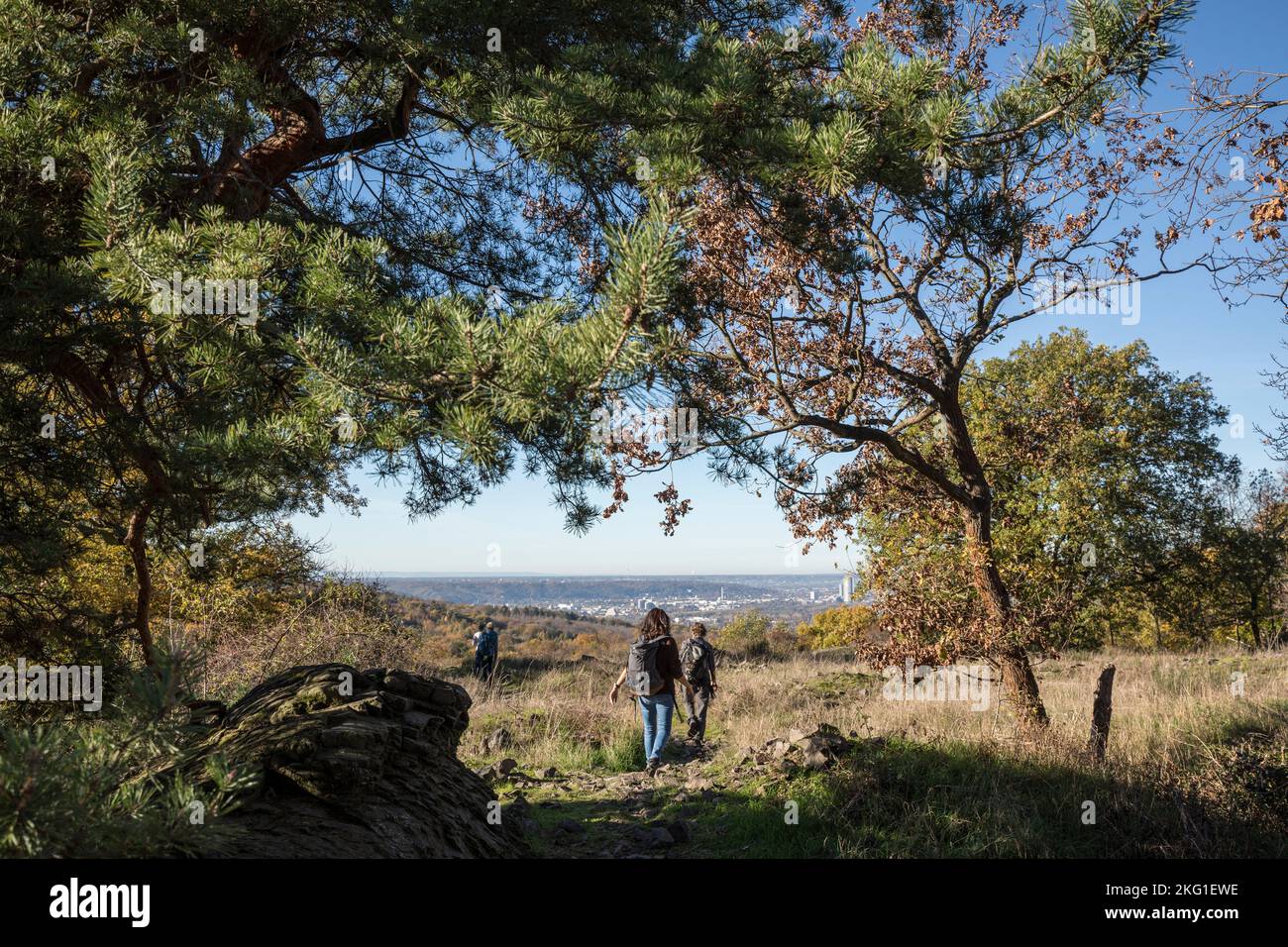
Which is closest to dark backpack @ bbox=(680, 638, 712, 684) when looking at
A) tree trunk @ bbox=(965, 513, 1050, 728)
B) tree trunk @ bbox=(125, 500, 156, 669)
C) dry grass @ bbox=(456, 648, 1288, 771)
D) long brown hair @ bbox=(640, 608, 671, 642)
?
dry grass @ bbox=(456, 648, 1288, 771)

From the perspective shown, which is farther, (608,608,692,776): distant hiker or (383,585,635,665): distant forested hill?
(383,585,635,665): distant forested hill

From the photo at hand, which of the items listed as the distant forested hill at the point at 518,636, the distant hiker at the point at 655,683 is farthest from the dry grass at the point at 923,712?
the distant forested hill at the point at 518,636

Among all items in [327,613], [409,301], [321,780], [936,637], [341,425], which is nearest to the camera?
[321,780]

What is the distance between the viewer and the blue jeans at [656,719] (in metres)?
8.43

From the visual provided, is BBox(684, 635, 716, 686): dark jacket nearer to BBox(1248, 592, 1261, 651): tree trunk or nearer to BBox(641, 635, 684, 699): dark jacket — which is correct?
BBox(641, 635, 684, 699): dark jacket

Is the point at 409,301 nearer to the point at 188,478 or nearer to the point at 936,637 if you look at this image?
the point at 188,478

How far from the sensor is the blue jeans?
8.43 m

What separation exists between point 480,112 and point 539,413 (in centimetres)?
293

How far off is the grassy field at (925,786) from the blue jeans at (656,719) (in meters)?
0.36

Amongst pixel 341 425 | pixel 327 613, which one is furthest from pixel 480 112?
pixel 327 613

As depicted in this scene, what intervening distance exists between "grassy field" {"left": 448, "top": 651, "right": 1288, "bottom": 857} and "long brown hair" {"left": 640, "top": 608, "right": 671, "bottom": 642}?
138 cm

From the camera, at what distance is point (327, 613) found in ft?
37.3

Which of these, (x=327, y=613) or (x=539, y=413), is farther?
(x=327, y=613)
